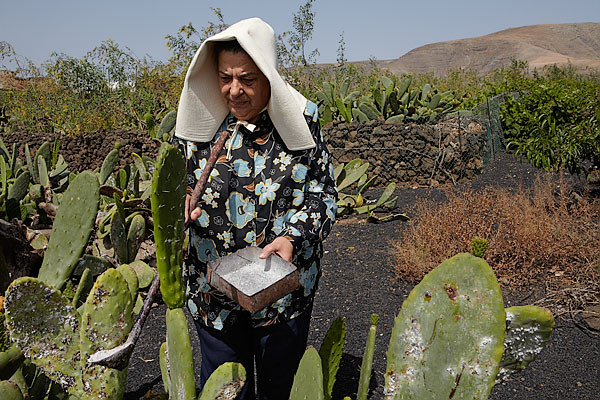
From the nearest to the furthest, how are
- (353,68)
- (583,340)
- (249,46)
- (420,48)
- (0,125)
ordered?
(249,46)
(583,340)
(0,125)
(353,68)
(420,48)

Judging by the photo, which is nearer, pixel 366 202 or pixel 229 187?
pixel 229 187

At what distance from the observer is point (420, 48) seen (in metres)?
62.2

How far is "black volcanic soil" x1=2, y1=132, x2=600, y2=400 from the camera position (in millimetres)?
2650

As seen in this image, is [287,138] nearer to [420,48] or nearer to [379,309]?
[379,309]

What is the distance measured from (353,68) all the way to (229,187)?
1127 cm

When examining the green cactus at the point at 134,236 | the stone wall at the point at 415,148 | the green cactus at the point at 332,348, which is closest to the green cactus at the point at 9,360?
the green cactus at the point at 332,348

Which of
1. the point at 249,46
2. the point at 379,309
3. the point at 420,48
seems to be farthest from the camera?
the point at 420,48

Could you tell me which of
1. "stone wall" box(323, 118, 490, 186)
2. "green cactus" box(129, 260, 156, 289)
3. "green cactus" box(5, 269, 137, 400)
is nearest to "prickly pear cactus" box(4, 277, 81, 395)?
A: "green cactus" box(5, 269, 137, 400)

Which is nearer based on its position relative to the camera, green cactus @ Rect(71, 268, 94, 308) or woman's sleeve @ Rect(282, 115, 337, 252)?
woman's sleeve @ Rect(282, 115, 337, 252)

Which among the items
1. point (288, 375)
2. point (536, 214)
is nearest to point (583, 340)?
point (536, 214)

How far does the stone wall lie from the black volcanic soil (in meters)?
2.45

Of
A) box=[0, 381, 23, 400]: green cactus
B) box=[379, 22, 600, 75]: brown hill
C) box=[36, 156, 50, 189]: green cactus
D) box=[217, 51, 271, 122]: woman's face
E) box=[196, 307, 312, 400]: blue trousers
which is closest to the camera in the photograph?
box=[0, 381, 23, 400]: green cactus

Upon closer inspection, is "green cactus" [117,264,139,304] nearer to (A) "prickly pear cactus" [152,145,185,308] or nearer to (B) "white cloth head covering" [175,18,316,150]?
(A) "prickly pear cactus" [152,145,185,308]

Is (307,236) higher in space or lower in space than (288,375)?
higher
